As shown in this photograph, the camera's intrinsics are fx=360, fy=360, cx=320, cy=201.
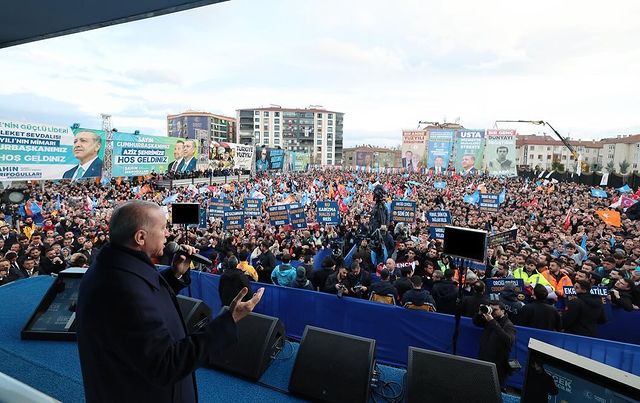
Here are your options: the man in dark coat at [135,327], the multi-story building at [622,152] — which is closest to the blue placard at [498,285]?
the man in dark coat at [135,327]

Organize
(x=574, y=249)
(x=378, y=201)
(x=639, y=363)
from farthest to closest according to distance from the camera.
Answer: (x=378, y=201) → (x=574, y=249) → (x=639, y=363)

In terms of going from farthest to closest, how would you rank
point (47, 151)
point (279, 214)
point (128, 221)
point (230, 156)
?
point (230, 156), point (47, 151), point (279, 214), point (128, 221)

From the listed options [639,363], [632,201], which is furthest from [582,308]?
[632,201]

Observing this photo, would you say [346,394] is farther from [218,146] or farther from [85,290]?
[218,146]

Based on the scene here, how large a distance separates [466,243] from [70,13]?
5007 mm

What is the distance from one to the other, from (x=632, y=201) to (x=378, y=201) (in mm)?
12310

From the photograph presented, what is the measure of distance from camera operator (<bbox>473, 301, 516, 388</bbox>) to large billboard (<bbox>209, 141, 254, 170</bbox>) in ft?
108

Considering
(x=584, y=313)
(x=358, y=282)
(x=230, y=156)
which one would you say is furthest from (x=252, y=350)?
(x=230, y=156)

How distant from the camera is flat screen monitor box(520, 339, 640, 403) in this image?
2.16 meters

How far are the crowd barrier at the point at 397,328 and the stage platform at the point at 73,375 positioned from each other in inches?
62.6

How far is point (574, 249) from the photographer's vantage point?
400 inches

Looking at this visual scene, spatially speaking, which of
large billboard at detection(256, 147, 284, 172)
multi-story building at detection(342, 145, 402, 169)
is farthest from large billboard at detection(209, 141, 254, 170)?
multi-story building at detection(342, 145, 402, 169)

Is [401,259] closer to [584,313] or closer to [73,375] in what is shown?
[584,313]

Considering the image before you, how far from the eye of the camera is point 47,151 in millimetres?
17297
